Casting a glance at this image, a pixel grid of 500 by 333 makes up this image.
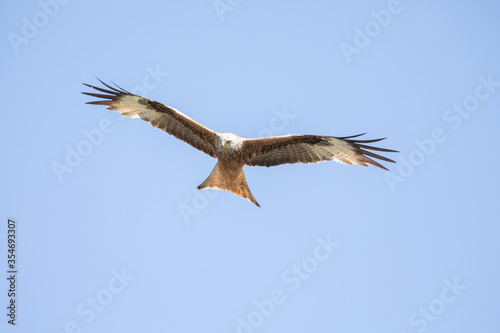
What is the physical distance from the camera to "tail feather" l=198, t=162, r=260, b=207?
10555 mm

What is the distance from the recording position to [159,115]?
1106 centimetres

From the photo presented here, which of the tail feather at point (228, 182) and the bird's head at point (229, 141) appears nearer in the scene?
the bird's head at point (229, 141)

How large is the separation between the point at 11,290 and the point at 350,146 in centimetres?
689

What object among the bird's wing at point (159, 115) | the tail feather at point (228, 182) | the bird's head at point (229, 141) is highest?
the bird's wing at point (159, 115)

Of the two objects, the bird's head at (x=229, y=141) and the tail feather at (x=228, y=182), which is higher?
the bird's head at (x=229, y=141)

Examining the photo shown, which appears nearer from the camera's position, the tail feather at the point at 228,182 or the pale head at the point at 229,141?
the pale head at the point at 229,141

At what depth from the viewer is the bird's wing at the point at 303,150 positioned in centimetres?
1040

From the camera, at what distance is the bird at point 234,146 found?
10.4m

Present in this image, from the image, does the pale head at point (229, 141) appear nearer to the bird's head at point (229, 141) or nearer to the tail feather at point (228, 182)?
the bird's head at point (229, 141)

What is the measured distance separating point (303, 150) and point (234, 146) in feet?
4.51

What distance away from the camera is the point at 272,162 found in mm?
10742

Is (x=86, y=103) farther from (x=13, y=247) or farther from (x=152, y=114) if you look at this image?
(x=13, y=247)

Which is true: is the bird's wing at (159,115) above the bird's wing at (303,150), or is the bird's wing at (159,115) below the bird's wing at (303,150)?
above

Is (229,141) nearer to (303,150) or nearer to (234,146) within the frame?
(234,146)
